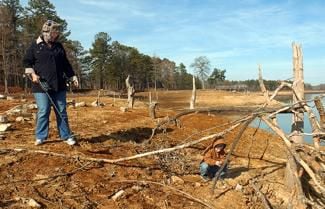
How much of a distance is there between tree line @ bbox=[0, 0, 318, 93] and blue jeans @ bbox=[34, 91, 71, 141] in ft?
53.8

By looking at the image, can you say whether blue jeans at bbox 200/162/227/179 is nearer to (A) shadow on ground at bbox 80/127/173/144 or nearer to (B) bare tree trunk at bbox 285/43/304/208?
(B) bare tree trunk at bbox 285/43/304/208

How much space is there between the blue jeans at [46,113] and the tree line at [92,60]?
16.4 m

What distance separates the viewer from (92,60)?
213 feet

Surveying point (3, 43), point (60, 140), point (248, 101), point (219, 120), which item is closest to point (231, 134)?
point (219, 120)

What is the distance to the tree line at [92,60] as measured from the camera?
45469mm

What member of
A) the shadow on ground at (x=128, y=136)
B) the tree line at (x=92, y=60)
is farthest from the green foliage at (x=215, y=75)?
the shadow on ground at (x=128, y=136)

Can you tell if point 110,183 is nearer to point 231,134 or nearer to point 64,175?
point 64,175

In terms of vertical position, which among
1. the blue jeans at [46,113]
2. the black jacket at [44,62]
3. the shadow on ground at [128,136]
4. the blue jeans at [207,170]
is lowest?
the blue jeans at [207,170]

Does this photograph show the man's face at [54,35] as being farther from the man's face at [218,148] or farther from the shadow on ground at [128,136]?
the man's face at [218,148]

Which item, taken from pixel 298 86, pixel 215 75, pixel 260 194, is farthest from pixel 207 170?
pixel 215 75

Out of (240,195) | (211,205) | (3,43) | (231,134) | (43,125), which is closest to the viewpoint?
(211,205)

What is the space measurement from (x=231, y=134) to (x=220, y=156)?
3708mm

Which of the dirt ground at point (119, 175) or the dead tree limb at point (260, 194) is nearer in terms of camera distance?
the dirt ground at point (119, 175)

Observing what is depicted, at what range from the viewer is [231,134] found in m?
9.95
